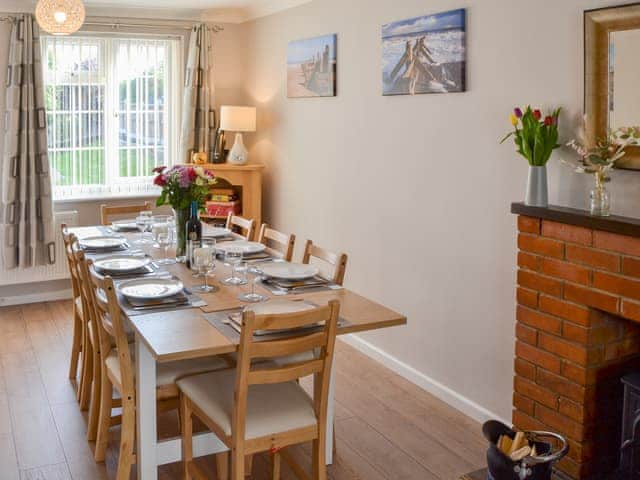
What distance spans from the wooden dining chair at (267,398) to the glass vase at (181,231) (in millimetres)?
967

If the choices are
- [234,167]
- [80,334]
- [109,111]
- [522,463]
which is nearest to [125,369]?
[80,334]

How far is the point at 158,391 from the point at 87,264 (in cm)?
67

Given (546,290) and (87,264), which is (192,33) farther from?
(546,290)

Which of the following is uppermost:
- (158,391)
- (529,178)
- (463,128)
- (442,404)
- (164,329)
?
(463,128)

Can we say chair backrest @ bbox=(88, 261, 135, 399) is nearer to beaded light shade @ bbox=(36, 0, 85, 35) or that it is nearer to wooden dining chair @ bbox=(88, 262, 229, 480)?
wooden dining chair @ bbox=(88, 262, 229, 480)

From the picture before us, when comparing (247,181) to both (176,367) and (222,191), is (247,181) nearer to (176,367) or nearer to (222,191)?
(222,191)

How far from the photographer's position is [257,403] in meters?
2.68

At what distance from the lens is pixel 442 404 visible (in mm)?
3957

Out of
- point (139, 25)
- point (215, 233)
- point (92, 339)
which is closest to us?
point (92, 339)

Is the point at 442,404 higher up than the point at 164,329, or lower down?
lower down

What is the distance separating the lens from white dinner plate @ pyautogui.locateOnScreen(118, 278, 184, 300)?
2.95m

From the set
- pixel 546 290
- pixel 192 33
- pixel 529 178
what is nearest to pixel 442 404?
pixel 546 290

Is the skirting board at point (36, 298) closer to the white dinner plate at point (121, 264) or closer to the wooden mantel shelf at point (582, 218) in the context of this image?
the white dinner plate at point (121, 264)

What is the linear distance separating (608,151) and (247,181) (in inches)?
142
